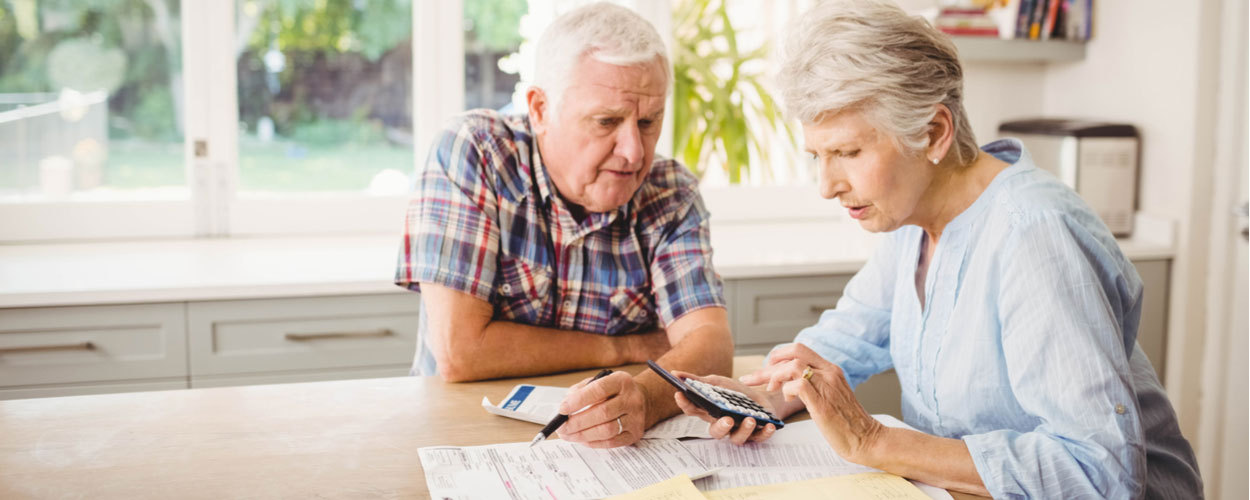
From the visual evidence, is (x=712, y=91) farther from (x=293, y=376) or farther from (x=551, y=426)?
(x=551, y=426)

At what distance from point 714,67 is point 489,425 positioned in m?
2.08

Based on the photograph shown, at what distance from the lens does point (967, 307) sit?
1.30m

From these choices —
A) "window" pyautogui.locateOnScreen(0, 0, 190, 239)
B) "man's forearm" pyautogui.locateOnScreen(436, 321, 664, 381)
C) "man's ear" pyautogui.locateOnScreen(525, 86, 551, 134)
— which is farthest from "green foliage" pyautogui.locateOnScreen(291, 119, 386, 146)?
"man's forearm" pyautogui.locateOnScreen(436, 321, 664, 381)

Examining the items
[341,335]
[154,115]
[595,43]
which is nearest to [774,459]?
[595,43]

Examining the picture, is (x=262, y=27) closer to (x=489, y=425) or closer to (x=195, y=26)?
(x=195, y=26)

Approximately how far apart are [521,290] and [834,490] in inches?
29.5

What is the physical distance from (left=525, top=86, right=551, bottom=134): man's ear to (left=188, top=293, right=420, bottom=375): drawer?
80 cm

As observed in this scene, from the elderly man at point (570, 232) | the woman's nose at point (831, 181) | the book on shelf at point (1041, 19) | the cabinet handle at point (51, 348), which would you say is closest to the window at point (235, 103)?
the cabinet handle at point (51, 348)

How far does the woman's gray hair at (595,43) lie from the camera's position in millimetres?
1613

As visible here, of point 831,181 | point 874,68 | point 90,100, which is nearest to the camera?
point 874,68

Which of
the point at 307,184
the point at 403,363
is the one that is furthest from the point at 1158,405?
the point at 307,184

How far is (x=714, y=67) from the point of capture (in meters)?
3.25

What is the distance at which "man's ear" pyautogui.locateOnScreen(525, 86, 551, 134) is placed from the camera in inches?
67.1

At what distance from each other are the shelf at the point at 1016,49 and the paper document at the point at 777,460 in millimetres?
2103
